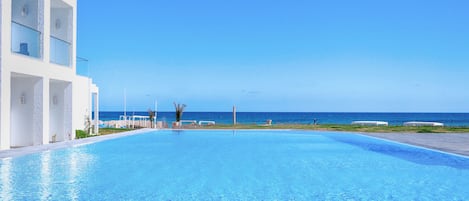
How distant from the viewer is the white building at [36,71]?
11.0m

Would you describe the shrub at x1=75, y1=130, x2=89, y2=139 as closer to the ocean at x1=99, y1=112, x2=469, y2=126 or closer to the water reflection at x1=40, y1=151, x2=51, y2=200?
the water reflection at x1=40, y1=151, x2=51, y2=200

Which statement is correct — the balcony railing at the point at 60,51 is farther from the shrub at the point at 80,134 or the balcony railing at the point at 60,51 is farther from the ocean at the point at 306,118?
the ocean at the point at 306,118

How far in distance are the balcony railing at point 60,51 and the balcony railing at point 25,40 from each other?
1046 millimetres

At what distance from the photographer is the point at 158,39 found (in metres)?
30.6

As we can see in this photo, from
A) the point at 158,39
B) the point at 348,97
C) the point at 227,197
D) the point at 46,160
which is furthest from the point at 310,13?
the point at 227,197

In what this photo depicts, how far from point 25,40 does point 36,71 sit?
0.84 meters

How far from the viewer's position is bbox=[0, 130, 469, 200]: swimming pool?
24.2ft

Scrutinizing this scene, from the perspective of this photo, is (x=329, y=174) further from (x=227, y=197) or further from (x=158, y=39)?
(x=158, y=39)

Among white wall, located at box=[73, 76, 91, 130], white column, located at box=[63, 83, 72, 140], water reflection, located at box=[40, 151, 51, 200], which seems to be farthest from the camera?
white wall, located at box=[73, 76, 91, 130]

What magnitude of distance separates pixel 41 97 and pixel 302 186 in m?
8.03

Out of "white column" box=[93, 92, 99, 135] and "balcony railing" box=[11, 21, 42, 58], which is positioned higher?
"balcony railing" box=[11, 21, 42, 58]

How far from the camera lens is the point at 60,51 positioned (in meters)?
14.3

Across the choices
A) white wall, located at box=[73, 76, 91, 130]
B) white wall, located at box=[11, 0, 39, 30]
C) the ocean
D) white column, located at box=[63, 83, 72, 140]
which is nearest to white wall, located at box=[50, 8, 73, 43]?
white column, located at box=[63, 83, 72, 140]

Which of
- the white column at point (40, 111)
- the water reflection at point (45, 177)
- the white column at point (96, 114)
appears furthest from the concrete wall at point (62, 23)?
the water reflection at point (45, 177)
